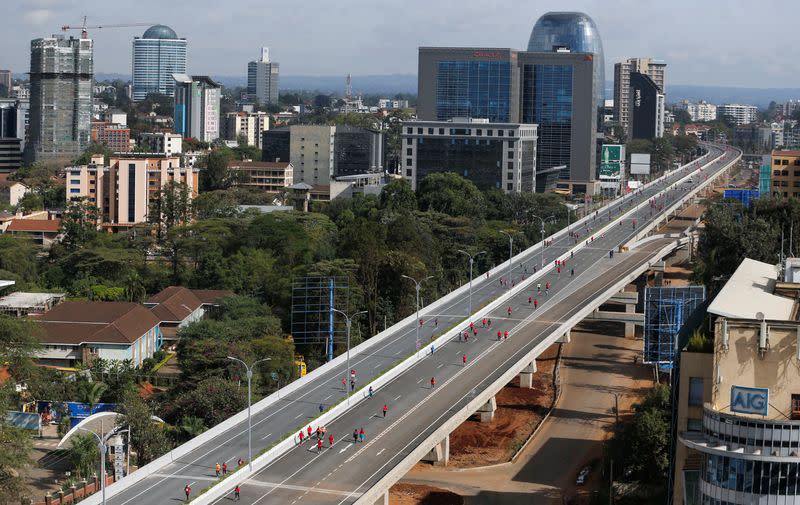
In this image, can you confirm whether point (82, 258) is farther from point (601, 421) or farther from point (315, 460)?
point (315, 460)

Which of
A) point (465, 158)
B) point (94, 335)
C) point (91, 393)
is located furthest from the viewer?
point (465, 158)

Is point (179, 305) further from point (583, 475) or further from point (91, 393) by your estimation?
point (583, 475)

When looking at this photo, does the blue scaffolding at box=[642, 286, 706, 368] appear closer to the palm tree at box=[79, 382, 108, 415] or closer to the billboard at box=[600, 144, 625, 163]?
the palm tree at box=[79, 382, 108, 415]

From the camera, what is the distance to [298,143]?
16100 cm

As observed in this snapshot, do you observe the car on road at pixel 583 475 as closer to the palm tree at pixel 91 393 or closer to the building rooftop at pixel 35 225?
the palm tree at pixel 91 393

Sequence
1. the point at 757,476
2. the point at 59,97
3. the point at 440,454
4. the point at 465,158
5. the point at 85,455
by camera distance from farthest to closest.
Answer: the point at 59,97 → the point at 465,158 → the point at 440,454 → the point at 85,455 → the point at 757,476

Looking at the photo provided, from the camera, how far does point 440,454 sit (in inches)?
2264

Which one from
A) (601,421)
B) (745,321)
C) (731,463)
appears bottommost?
(601,421)

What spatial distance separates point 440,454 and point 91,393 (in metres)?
16.5

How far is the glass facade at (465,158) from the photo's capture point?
468 feet

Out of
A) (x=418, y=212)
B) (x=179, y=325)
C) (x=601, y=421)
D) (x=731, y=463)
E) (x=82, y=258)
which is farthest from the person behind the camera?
(x=418, y=212)

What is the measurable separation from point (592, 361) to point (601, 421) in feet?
47.2

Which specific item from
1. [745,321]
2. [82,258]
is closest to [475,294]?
[82,258]

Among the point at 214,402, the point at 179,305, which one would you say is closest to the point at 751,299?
the point at 214,402
